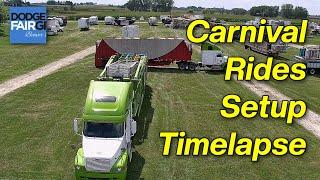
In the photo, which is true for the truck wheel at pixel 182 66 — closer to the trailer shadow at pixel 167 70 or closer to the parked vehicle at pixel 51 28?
the trailer shadow at pixel 167 70

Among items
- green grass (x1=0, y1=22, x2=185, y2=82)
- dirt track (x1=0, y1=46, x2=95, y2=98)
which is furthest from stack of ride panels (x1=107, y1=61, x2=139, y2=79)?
green grass (x1=0, y1=22, x2=185, y2=82)

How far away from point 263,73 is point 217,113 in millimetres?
18957

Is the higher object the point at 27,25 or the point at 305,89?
the point at 27,25

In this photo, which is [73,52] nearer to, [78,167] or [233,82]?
[233,82]

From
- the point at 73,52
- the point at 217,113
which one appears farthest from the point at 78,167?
the point at 73,52

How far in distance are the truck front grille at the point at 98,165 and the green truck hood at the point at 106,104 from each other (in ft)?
6.04

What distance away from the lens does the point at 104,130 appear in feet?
57.2

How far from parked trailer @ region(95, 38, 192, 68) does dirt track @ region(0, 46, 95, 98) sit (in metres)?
5.00

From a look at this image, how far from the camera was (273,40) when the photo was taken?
2402 inches

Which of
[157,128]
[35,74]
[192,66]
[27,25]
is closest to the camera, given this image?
[157,128]

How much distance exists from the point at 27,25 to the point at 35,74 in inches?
1423

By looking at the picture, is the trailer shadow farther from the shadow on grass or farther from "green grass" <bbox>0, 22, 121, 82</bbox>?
"green grass" <bbox>0, 22, 121, 82</bbox>

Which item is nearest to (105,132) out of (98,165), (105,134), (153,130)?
(105,134)

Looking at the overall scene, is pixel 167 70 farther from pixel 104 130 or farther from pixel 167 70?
pixel 104 130
